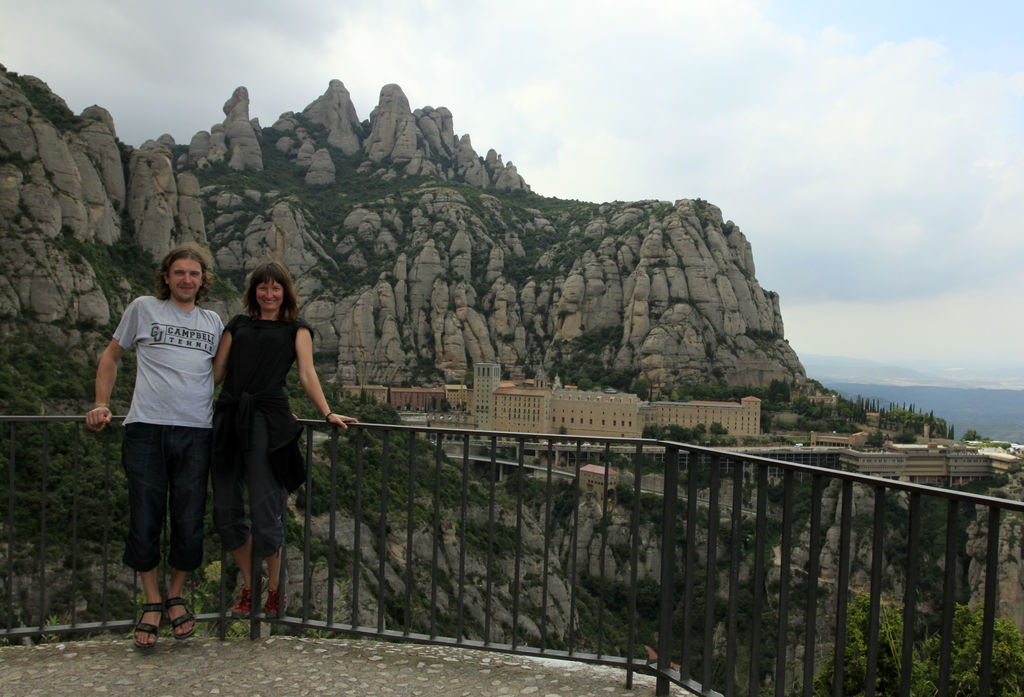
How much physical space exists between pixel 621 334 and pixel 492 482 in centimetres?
7588

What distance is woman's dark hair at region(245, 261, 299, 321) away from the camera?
3.78 m

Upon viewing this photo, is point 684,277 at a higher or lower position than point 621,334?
higher

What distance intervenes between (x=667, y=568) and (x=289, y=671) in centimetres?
219

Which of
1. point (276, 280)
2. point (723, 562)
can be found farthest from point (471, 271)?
point (276, 280)

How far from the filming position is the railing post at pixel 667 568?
3357mm

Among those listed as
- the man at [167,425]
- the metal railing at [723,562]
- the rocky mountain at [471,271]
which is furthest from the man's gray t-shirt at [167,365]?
the rocky mountain at [471,271]

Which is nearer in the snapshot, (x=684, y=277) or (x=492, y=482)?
(x=492, y=482)

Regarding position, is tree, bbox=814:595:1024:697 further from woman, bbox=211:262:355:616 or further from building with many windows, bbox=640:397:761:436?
building with many windows, bbox=640:397:761:436

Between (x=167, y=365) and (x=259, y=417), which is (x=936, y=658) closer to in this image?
(x=259, y=417)

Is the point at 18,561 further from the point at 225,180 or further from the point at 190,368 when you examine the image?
the point at 225,180

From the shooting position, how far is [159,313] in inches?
144

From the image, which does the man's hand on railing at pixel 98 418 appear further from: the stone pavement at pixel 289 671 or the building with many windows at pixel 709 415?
the building with many windows at pixel 709 415

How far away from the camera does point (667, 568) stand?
3381 mm

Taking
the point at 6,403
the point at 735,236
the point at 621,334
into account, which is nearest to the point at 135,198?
the point at 6,403
